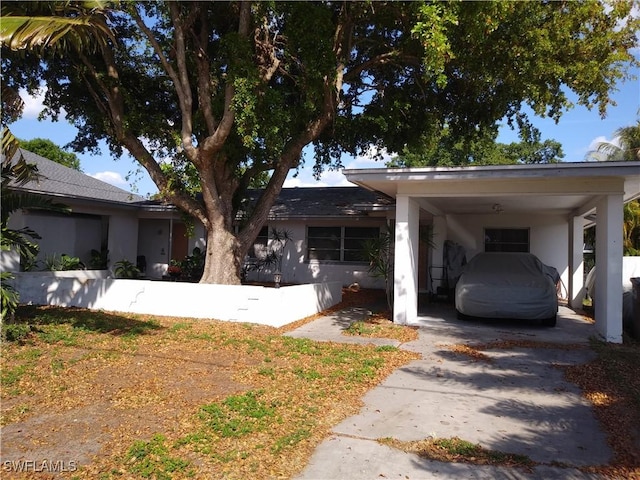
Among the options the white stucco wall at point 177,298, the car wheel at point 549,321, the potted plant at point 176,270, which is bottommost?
the car wheel at point 549,321

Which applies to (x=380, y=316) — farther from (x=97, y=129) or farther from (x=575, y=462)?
(x=97, y=129)

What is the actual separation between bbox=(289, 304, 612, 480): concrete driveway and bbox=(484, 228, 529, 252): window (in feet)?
26.1

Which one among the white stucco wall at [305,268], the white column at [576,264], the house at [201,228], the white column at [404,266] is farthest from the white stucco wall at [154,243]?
the white column at [576,264]

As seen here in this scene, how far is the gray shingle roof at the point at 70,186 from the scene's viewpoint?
15180 millimetres

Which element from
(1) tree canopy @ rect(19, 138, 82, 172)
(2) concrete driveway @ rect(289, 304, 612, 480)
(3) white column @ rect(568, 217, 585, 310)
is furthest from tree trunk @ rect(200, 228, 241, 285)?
(1) tree canopy @ rect(19, 138, 82, 172)

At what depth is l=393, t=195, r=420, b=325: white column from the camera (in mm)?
10625

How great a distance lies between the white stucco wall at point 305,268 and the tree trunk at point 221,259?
20.9 feet

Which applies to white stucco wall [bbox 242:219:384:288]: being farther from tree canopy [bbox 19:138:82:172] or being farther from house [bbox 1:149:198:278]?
tree canopy [bbox 19:138:82:172]

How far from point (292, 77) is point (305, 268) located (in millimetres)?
8209

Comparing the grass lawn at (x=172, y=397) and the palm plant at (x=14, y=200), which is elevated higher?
the palm plant at (x=14, y=200)

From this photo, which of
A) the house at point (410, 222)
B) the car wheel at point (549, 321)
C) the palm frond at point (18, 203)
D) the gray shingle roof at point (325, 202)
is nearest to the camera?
the palm frond at point (18, 203)

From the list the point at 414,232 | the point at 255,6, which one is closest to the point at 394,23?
the point at 255,6

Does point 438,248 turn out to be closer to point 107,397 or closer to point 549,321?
point 549,321

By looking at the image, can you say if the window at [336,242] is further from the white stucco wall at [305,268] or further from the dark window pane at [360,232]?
the white stucco wall at [305,268]
